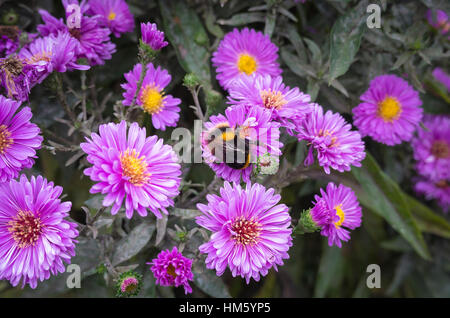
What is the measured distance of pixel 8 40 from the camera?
3.27ft

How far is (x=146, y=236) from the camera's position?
983 mm

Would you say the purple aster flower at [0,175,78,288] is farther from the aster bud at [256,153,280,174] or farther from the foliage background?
the aster bud at [256,153,280,174]

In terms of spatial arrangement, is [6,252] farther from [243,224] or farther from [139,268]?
[243,224]

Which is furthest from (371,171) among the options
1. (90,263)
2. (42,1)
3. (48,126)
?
(42,1)

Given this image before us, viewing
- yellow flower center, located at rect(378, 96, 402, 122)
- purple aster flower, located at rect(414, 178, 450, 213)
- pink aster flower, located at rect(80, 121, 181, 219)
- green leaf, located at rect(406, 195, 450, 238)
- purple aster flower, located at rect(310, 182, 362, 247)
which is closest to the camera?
pink aster flower, located at rect(80, 121, 181, 219)

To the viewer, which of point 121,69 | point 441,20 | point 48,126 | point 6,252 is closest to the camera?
point 6,252

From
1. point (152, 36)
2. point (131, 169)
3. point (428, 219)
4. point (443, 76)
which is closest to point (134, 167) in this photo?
point (131, 169)

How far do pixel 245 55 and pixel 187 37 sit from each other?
181mm

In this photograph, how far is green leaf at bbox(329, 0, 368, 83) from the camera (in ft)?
3.49

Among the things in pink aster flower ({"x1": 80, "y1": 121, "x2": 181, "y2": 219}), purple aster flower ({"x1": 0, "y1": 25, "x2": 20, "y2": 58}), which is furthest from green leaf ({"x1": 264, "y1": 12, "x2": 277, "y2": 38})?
purple aster flower ({"x1": 0, "y1": 25, "x2": 20, "y2": 58})

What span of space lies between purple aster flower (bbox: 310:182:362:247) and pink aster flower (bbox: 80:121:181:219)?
0.29m

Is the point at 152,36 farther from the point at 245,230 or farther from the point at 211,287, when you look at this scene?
the point at 211,287

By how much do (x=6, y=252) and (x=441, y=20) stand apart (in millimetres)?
1435

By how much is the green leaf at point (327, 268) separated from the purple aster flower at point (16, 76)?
1048 mm
